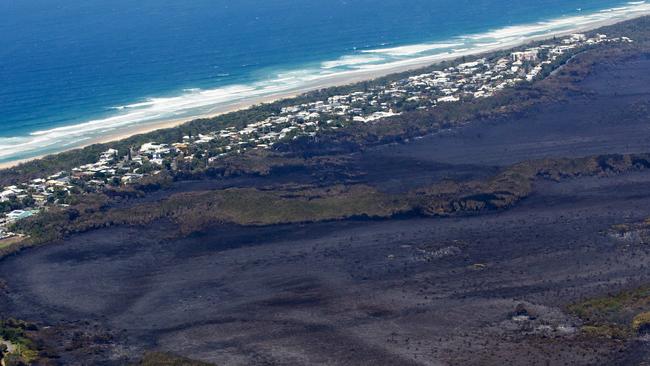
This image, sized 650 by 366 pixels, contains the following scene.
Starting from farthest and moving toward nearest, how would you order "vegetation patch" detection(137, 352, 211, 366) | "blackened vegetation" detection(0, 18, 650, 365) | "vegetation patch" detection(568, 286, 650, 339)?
"blackened vegetation" detection(0, 18, 650, 365), "vegetation patch" detection(568, 286, 650, 339), "vegetation patch" detection(137, 352, 211, 366)

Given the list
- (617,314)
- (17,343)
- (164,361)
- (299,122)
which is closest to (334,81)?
(299,122)

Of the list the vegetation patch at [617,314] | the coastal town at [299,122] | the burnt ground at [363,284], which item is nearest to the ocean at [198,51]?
the coastal town at [299,122]

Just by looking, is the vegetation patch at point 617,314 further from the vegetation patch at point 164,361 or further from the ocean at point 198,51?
the ocean at point 198,51

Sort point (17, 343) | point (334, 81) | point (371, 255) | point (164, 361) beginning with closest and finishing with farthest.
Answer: point (164, 361)
point (17, 343)
point (371, 255)
point (334, 81)

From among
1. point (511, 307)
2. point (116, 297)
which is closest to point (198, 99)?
point (116, 297)

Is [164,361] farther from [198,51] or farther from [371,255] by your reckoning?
[198,51]

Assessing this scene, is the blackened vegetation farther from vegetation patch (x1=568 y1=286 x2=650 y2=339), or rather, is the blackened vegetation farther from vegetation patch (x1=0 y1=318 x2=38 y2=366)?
vegetation patch (x1=0 y1=318 x2=38 y2=366)

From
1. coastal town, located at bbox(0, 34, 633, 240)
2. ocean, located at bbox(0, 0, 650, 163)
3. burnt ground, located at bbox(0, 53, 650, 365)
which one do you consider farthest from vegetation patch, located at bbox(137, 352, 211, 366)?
ocean, located at bbox(0, 0, 650, 163)
